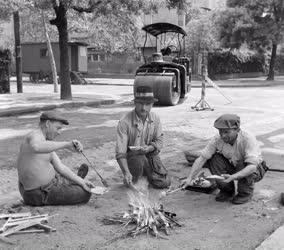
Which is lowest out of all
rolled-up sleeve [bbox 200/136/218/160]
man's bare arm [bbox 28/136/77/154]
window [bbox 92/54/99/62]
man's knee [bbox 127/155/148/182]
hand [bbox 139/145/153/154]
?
man's knee [bbox 127/155/148/182]

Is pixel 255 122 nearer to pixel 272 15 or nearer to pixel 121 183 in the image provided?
pixel 121 183

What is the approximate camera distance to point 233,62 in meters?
37.8

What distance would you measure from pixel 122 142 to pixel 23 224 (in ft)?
5.71

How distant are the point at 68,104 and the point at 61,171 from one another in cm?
1118

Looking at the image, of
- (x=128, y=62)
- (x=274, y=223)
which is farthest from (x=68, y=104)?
(x=128, y=62)

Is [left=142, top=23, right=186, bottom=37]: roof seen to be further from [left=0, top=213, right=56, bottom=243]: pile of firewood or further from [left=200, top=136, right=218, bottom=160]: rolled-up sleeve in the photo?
[left=0, top=213, right=56, bottom=243]: pile of firewood

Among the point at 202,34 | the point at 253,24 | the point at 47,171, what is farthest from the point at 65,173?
the point at 202,34

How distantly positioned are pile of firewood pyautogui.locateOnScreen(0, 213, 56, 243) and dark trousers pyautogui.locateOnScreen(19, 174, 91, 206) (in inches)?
17.2

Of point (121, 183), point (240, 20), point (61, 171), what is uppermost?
point (240, 20)

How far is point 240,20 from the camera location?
31672mm

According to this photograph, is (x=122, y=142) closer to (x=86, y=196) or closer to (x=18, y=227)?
(x=86, y=196)

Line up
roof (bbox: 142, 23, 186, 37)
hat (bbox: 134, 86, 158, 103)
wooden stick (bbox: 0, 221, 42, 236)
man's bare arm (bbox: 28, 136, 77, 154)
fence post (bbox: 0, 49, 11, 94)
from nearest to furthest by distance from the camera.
A: wooden stick (bbox: 0, 221, 42, 236), man's bare arm (bbox: 28, 136, 77, 154), hat (bbox: 134, 86, 158, 103), roof (bbox: 142, 23, 186, 37), fence post (bbox: 0, 49, 11, 94)

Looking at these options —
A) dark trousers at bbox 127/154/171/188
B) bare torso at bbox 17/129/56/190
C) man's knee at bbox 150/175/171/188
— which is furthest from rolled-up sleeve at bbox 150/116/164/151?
bare torso at bbox 17/129/56/190

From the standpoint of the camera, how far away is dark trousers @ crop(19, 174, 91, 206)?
16.6 ft
